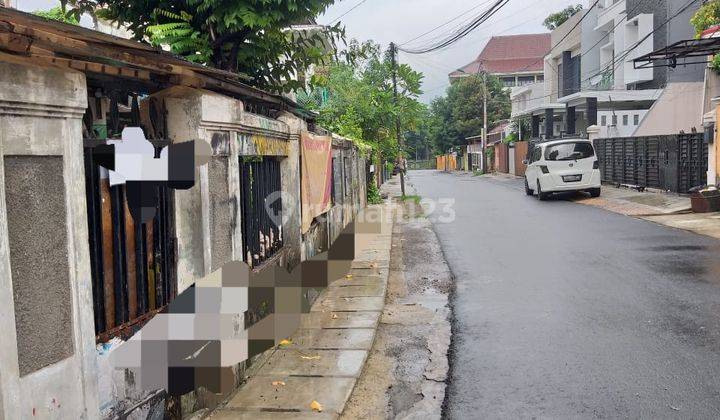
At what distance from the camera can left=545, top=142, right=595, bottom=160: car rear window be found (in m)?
18.7

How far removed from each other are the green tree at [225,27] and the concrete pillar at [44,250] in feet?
10.2

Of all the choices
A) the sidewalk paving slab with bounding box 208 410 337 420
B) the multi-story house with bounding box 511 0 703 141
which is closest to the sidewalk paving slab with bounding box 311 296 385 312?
the sidewalk paving slab with bounding box 208 410 337 420

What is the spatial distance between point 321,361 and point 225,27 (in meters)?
3.32

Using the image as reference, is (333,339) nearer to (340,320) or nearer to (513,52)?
(340,320)

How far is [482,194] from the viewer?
23750 mm

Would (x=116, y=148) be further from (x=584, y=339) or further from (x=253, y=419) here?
(x=584, y=339)

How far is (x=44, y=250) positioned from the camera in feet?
9.41

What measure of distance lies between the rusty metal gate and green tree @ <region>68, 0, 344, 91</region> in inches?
504

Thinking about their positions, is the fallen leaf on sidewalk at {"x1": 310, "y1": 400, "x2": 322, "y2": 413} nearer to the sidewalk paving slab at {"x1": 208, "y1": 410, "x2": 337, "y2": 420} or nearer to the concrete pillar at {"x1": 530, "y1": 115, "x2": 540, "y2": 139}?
the sidewalk paving slab at {"x1": 208, "y1": 410, "x2": 337, "y2": 420}

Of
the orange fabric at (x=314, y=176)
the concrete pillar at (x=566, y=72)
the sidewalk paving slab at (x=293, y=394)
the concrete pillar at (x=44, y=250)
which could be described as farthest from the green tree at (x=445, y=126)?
the concrete pillar at (x=44, y=250)

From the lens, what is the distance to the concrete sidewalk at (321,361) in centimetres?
434

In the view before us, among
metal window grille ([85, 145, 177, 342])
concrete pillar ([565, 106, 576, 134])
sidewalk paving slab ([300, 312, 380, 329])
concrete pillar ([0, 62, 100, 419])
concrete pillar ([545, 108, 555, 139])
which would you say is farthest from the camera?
concrete pillar ([545, 108, 555, 139])

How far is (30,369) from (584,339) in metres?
4.44

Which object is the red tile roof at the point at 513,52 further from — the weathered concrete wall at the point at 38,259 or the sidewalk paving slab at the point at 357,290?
the weathered concrete wall at the point at 38,259
